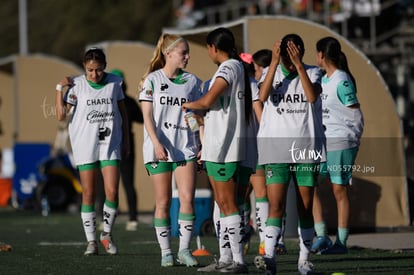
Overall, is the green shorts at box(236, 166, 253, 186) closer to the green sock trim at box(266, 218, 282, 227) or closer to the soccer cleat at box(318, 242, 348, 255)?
the green sock trim at box(266, 218, 282, 227)

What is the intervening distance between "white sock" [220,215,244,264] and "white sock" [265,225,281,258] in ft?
0.79

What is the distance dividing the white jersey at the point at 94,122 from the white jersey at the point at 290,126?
278 cm

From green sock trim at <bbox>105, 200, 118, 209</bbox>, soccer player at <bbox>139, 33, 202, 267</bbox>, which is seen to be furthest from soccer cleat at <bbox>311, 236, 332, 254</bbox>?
green sock trim at <bbox>105, 200, 118, 209</bbox>

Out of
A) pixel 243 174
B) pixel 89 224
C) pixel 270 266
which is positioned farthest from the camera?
pixel 89 224

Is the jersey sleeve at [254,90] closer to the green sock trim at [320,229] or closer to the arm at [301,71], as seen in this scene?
the arm at [301,71]

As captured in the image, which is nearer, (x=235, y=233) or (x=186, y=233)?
(x=235, y=233)

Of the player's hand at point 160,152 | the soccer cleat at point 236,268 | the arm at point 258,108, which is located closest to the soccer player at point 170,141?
the player's hand at point 160,152

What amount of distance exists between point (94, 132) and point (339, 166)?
2.63m

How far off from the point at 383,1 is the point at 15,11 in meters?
37.8

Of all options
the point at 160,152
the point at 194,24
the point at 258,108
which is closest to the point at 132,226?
the point at 258,108

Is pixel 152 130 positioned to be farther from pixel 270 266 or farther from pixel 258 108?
pixel 270 266

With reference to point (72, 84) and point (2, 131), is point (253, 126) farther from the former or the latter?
point (2, 131)

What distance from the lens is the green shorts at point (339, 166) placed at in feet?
42.0

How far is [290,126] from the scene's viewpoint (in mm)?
9945
